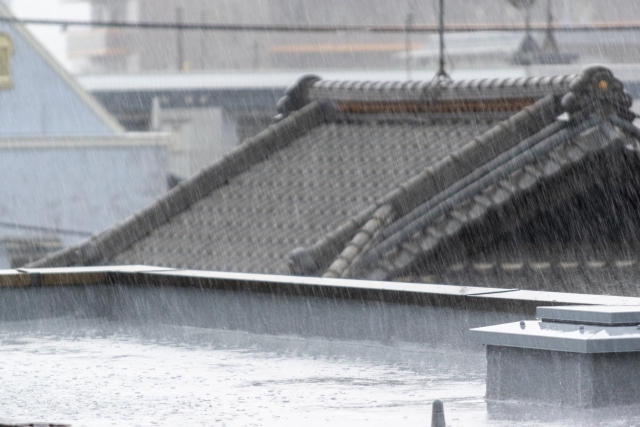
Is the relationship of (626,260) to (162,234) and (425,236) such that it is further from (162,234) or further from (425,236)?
(162,234)

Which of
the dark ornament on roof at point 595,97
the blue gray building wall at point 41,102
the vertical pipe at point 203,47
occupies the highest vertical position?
the vertical pipe at point 203,47

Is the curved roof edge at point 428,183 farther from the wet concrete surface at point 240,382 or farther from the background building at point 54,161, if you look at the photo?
the background building at point 54,161

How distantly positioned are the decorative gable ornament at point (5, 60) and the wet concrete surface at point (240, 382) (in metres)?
15.3

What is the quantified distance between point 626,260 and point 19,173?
47.2 feet

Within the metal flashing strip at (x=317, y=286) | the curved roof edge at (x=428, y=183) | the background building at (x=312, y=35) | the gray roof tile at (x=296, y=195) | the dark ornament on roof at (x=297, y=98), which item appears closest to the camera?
the metal flashing strip at (x=317, y=286)

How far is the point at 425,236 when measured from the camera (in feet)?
31.7

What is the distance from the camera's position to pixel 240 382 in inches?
205

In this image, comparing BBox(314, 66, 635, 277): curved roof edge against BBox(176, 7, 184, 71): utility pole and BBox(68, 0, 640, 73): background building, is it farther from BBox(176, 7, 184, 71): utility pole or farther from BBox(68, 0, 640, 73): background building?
BBox(176, 7, 184, 71): utility pole

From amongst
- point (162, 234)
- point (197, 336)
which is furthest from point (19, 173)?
point (197, 336)

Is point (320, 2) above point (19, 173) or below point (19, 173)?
above

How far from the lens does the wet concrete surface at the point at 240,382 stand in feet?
13.9

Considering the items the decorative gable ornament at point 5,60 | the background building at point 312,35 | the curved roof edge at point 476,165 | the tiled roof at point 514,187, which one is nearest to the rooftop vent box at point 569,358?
the tiled roof at point 514,187

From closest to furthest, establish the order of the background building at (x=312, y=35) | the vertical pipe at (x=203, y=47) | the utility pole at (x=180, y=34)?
the background building at (x=312, y=35) < the utility pole at (x=180, y=34) < the vertical pipe at (x=203, y=47)

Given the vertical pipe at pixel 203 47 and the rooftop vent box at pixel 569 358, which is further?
the vertical pipe at pixel 203 47
